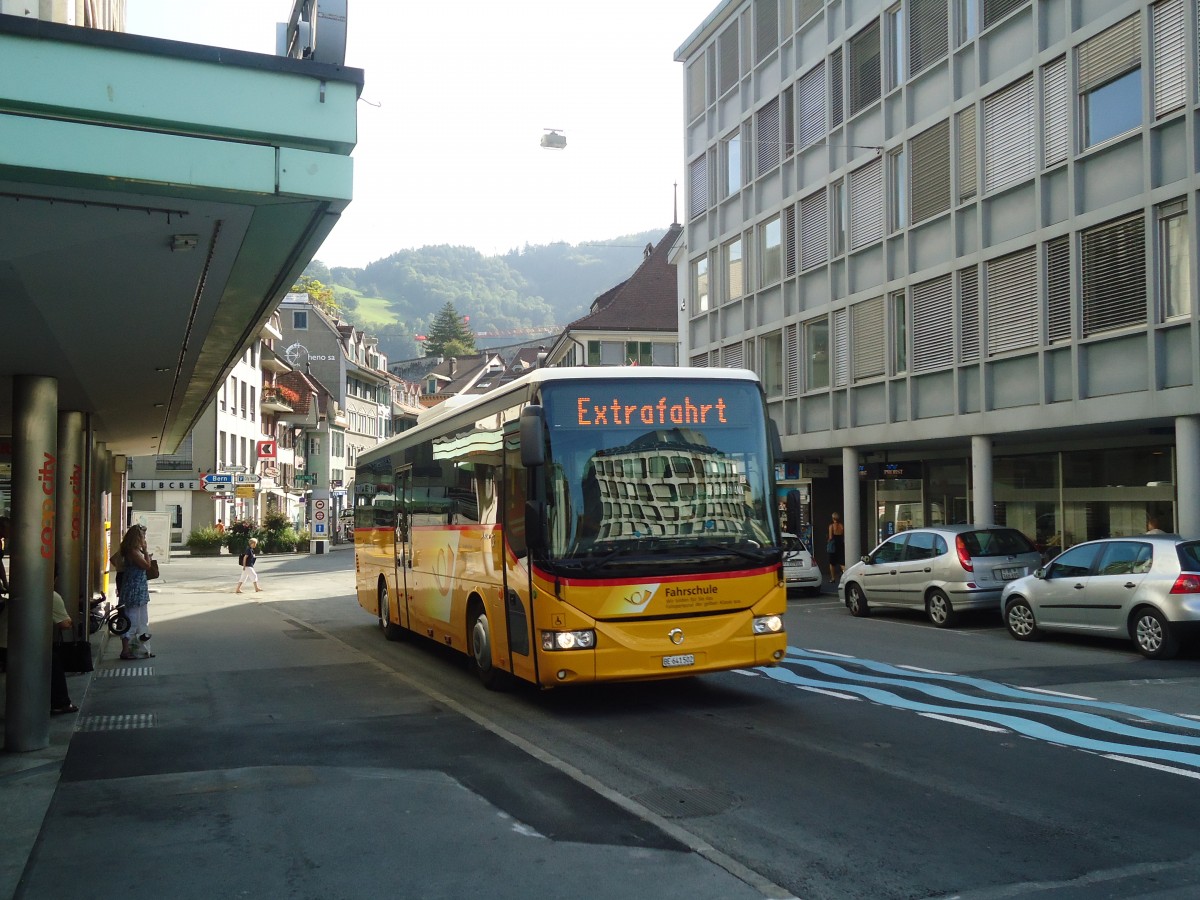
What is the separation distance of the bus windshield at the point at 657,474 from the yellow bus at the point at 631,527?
12mm

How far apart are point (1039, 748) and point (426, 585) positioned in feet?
28.3

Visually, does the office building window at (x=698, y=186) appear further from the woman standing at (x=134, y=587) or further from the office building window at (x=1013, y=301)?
the woman standing at (x=134, y=587)

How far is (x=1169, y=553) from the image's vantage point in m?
14.9

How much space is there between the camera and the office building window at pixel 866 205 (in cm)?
2912

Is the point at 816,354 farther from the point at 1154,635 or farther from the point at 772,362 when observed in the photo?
the point at 1154,635

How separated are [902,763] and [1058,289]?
16336mm

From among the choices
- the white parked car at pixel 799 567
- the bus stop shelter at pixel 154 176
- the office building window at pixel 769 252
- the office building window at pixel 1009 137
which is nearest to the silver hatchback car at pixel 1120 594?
the office building window at pixel 1009 137

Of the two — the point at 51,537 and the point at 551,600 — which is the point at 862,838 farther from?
the point at 51,537

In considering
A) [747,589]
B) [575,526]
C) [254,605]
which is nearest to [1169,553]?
[747,589]

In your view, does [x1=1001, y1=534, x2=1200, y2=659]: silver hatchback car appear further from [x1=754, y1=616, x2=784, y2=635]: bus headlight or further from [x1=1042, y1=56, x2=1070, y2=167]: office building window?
[x1=1042, y1=56, x2=1070, y2=167]: office building window

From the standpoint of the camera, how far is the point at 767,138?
3512cm

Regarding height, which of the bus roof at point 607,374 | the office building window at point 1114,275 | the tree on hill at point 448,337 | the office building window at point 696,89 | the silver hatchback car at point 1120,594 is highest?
the tree on hill at point 448,337

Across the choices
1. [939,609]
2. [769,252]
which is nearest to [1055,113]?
[939,609]

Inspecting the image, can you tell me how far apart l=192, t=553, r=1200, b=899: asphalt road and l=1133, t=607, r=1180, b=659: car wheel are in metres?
0.29
